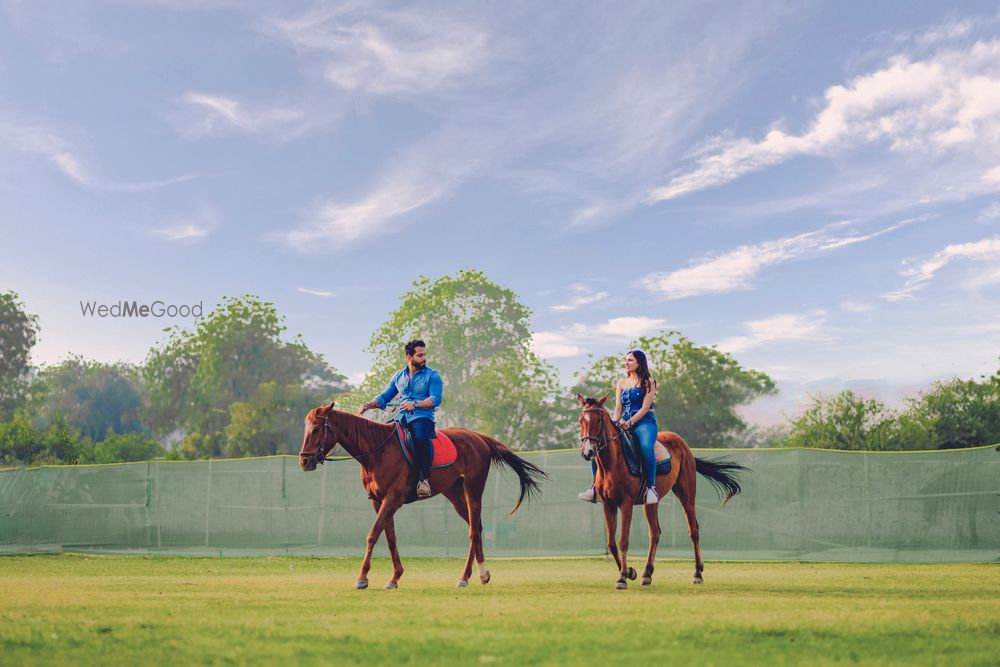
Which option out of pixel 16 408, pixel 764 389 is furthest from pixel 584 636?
pixel 16 408

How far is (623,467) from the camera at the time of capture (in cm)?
1141

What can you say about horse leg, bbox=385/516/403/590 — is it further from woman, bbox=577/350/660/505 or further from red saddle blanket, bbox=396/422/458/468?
woman, bbox=577/350/660/505

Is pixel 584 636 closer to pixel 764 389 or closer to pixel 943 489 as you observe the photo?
pixel 943 489

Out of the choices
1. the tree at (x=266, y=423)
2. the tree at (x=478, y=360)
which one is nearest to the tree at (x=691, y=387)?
the tree at (x=478, y=360)

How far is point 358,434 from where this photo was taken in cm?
1118

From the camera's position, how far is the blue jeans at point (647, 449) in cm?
1165

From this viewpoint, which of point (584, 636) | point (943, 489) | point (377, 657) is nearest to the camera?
point (377, 657)

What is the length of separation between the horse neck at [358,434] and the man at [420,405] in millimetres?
200

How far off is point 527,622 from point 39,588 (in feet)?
24.7

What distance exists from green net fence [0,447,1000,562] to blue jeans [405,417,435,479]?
31.2 ft

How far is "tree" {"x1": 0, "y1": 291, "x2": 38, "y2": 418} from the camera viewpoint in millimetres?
74562

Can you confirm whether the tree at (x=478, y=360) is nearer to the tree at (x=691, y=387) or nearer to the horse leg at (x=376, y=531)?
the tree at (x=691, y=387)

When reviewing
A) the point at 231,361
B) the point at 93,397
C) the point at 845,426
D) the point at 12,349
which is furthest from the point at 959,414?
the point at 93,397

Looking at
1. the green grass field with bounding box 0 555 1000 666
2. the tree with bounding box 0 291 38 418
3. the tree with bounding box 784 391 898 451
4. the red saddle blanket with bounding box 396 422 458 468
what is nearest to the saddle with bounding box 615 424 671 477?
the green grass field with bounding box 0 555 1000 666
